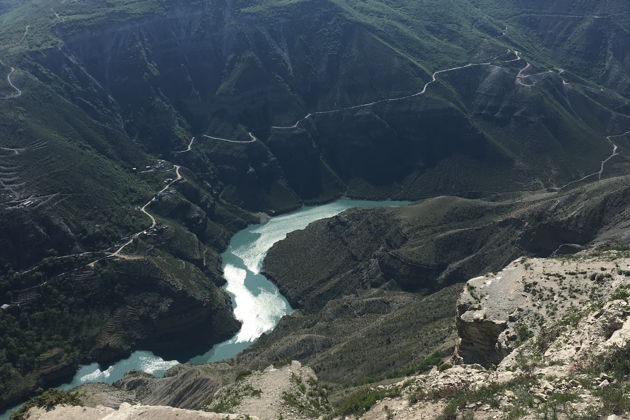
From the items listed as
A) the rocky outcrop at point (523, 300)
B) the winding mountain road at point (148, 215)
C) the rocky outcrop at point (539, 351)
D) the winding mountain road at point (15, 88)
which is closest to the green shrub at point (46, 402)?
the rocky outcrop at point (539, 351)

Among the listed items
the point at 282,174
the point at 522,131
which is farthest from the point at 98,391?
the point at 522,131

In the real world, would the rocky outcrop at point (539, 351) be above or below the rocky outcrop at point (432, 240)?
above

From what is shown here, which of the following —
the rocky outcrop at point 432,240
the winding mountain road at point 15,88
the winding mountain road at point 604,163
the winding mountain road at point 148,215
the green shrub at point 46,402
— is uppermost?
the winding mountain road at point 15,88

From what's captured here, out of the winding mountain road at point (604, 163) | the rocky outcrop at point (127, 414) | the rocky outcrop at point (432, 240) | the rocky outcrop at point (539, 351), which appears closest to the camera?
the rocky outcrop at point (539, 351)

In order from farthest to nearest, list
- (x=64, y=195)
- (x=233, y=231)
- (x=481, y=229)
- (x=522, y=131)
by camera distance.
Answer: (x=522, y=131) → (x=233, y=231) → (x=64, y=195) → (x=481, y=229)

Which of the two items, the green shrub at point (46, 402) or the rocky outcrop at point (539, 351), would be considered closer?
the rocky outcrop at point (539, 351)

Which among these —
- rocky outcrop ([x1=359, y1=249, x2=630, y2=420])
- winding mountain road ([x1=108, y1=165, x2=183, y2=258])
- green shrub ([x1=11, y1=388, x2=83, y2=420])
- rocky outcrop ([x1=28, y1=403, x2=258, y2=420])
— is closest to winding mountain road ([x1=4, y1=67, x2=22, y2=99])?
winding mountain road ([x1=108, y1=165, x2=183, y2=258])

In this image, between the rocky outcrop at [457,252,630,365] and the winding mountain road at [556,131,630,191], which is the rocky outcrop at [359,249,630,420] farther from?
the winding mountain road at [556,131,630,191]

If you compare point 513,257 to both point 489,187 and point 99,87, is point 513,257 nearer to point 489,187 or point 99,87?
point 489,187

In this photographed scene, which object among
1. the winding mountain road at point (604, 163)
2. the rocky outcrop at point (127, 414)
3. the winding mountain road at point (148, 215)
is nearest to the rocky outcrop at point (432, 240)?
the winding mountain road at point (148, 215)

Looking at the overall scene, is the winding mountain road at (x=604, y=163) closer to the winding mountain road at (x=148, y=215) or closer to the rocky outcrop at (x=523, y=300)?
the winding mountain road at (x=148, y=215)

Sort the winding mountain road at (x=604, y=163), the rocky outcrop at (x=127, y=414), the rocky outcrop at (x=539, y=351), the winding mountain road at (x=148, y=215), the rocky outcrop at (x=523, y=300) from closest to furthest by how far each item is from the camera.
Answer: the rocky outcrop at (x=539, y=351)
the rocky outcrop at (x=127, y=414)
the rocky outcrop at (x=523, y=300)
the winding mountain road at (x=148, y=215)
the winding mountain road at (x=604, y=163)
